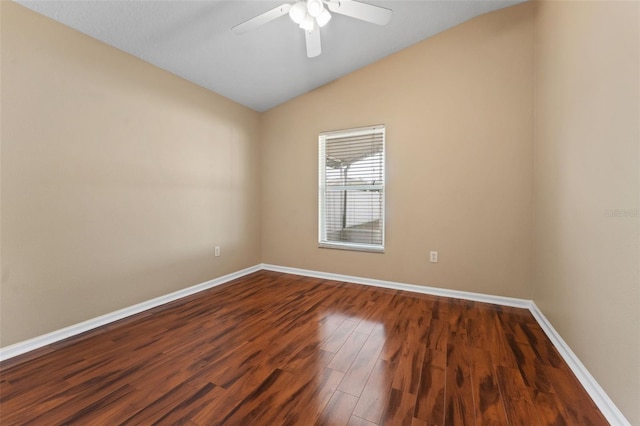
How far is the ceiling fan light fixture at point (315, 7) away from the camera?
5.03ft

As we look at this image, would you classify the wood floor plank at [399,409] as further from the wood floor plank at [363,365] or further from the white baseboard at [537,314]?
the white baseboard at [537,314]

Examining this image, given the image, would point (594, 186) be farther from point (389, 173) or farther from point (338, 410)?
point (338, 410)

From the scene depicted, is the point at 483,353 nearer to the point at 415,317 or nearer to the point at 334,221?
the point at 415,317

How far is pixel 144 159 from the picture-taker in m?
2.37

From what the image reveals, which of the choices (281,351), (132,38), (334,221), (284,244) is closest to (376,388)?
(281,351)

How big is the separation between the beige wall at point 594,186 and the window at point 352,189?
1.54 meters

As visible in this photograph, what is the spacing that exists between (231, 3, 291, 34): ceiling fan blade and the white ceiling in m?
0.36

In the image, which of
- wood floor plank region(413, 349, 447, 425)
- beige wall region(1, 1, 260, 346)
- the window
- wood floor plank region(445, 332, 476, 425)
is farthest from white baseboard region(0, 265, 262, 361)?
wood floor plank region(445, 332, 476, 425)

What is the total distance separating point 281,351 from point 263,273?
1.98 meters

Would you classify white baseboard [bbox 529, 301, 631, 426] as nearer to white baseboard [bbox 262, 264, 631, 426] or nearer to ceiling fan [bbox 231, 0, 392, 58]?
white baseboard [bbox 262, 264, 631, 426]

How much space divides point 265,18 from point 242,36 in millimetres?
716

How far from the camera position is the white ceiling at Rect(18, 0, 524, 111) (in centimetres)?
184

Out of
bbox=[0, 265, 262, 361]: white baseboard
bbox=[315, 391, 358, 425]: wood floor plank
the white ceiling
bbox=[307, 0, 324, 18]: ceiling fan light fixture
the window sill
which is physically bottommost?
bbox=[315, 391, 358, 425]: wood floor plank

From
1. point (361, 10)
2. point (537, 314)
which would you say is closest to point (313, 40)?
point (361, 10)
